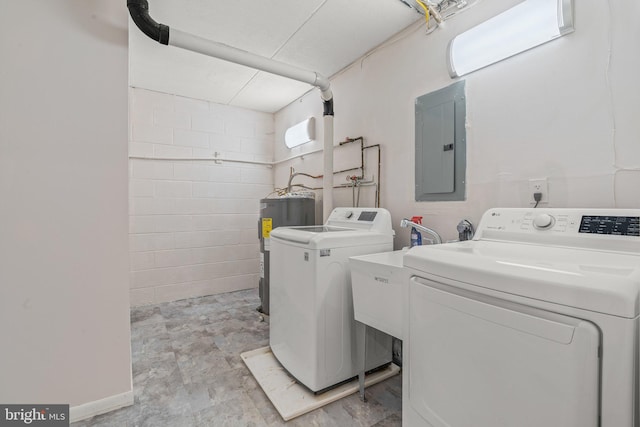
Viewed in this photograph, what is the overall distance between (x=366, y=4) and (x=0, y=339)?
2676 mm

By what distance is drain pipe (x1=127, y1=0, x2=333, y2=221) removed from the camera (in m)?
1.56

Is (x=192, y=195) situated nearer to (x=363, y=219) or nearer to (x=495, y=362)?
(x=363, y=219)

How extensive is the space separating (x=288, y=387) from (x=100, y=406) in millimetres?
990

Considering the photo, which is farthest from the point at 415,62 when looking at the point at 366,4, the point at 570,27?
the point at 570,27

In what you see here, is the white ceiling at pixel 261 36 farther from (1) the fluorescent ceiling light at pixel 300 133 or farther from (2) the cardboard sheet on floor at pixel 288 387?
(2) the cardboard sheet on floor at pixel 288 387

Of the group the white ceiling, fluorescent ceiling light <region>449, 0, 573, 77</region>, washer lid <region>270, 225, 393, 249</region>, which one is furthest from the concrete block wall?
fluorescent ceiling light <region>449, 0, 573, 77</region>

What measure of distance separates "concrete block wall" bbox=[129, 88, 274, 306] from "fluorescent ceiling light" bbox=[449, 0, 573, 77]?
273 centimetres

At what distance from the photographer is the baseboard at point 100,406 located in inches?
57.2

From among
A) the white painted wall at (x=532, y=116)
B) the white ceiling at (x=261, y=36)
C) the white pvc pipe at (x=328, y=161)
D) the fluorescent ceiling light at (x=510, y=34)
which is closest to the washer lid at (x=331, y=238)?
the white painted wall at (x=532, y=116)

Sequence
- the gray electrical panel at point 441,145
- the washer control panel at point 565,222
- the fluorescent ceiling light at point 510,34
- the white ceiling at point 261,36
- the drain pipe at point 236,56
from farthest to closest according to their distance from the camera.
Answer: the white ceiling at point 261,36
the gray electrical panel at point 441,145
the drain pipe at point 236,56
the fluorescent ceiling light at point 510,34
the washer control panel at point 565,222

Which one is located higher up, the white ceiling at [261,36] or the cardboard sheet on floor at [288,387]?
the white ceiling at [261,36]

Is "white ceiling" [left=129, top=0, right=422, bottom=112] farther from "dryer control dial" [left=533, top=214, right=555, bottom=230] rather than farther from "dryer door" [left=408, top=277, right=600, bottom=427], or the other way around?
"dryer door" [left=408, top=277, right=600, bottom=427]

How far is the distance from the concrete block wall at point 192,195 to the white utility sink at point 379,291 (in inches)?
98.4

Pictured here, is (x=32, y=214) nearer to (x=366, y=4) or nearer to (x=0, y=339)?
(x=0, y=339)
